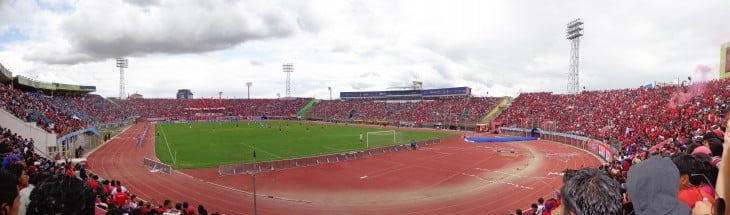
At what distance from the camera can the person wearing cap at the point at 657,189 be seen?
2352mm

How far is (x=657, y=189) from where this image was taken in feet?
7.76

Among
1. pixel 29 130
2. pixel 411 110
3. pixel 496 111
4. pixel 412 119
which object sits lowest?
pixel 412 119

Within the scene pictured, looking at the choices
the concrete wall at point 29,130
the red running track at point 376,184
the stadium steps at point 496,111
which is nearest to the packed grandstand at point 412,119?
the concrete wall at point 29,130

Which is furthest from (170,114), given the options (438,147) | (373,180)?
(373,180)

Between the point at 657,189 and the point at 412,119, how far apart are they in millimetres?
78043

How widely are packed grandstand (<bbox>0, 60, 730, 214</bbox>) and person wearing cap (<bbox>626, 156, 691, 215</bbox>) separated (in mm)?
182

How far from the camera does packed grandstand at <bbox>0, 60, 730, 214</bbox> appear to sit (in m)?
3.75

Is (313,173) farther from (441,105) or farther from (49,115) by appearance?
(441,105)

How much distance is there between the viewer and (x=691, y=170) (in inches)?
140

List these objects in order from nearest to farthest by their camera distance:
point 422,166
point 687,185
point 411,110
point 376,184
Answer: point 687,185 < point 376,184 < point 422,166 < point 411,110

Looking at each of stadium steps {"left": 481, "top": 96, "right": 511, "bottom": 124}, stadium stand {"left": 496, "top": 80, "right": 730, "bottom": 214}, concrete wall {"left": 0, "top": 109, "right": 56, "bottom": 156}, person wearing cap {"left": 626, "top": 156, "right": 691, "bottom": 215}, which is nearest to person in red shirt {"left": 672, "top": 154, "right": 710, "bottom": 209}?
stadium stand {"left": 496, "top": 80, "right": 730, "bottom": 214}

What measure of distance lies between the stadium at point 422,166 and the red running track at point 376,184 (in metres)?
0.12

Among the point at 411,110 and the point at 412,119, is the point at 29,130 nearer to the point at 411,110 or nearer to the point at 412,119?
the point at 412,119

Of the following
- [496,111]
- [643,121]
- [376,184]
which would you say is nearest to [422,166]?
[376,184]
